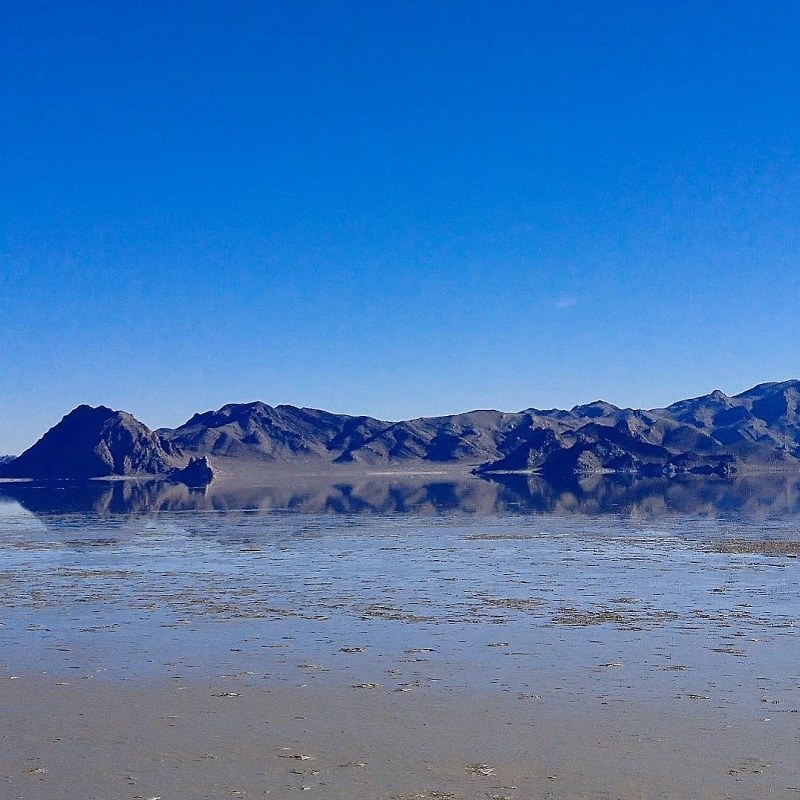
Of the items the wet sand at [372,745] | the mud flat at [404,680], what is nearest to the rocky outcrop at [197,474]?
the mud flat at [404,680]

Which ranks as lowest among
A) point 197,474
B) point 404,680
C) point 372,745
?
point 372,745

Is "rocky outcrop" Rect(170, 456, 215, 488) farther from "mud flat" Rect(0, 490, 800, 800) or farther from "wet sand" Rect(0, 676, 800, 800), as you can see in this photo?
"wet sand" Rect(0, 676, 800, 800)

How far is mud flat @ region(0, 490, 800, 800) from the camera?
11.2m

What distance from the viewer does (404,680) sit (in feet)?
A: 51.9

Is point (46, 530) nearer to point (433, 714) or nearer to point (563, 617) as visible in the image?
point (563, 617)

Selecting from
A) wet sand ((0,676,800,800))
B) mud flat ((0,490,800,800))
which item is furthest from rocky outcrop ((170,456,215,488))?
wet sand ((0,676,800,800))

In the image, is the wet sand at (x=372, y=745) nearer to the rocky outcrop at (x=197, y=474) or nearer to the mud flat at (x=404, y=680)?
the mud flat at (x=404, y=680)

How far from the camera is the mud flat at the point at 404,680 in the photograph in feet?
36.7

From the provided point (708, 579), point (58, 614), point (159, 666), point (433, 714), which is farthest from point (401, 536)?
point (433, 714)

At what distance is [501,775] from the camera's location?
11.1m

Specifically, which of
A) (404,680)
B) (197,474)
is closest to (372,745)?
(404,680)

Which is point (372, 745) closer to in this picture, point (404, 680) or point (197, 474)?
point (404, 680)

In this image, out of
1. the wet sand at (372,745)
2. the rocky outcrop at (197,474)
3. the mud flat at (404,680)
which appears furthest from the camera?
the rocky outcrop at (197,474)

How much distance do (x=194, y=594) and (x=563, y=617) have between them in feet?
34.8
